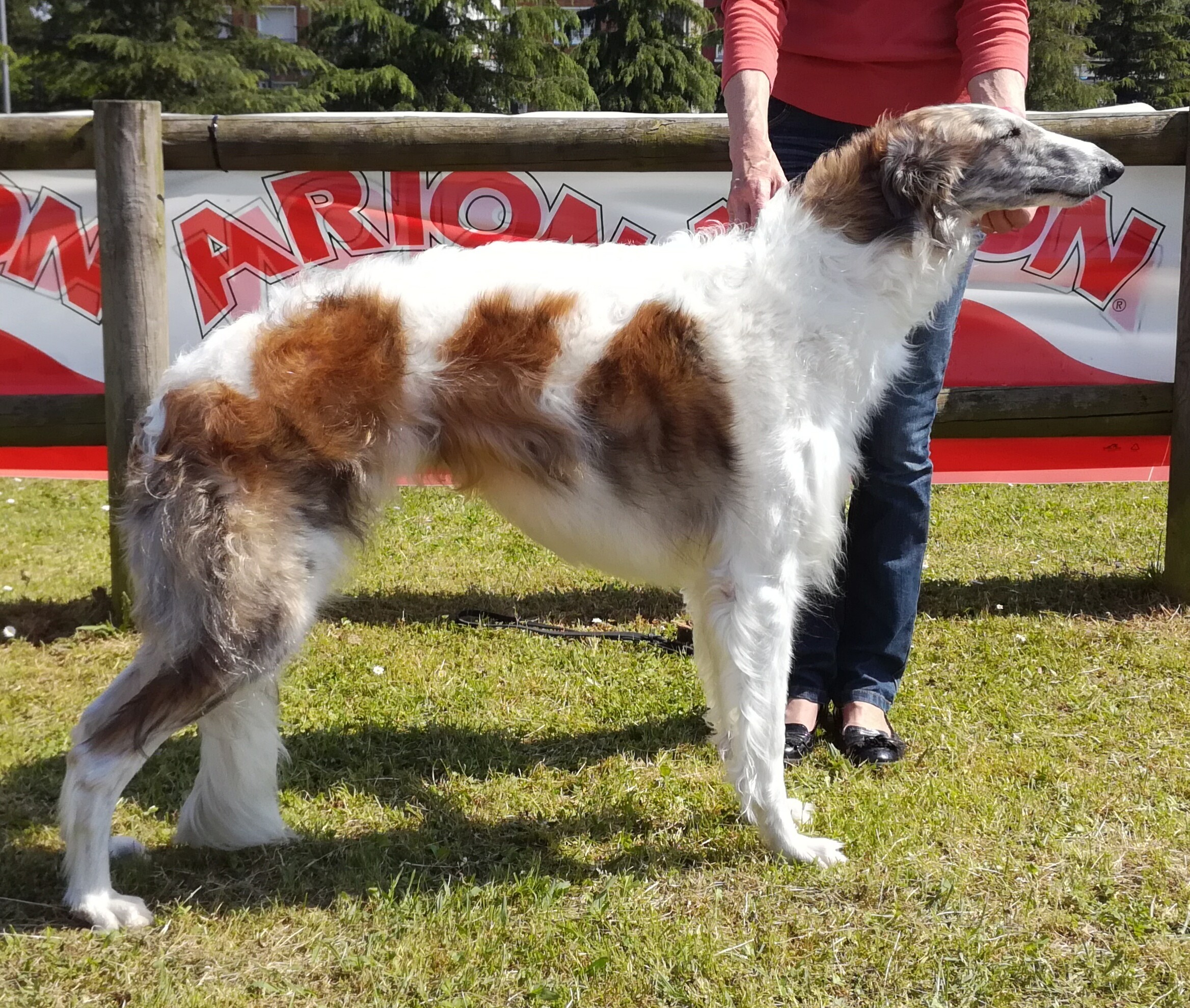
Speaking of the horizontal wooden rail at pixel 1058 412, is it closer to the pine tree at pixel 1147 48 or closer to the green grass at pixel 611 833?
the green grass at pixel 611 833

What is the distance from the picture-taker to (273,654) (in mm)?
2635

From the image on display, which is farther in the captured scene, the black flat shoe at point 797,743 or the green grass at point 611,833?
the black flat shoe at point 797,743

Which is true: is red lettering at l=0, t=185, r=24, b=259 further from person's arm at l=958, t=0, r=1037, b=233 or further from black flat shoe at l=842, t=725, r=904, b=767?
black flat shoe at l=842, t=725, r=904, b=767

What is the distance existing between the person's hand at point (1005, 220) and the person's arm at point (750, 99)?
22.0 inches

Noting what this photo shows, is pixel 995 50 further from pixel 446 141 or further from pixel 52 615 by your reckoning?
pixel 52 615

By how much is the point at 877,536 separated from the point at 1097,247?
2.57m

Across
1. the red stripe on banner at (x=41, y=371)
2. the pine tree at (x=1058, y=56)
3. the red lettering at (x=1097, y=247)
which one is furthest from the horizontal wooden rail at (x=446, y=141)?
the pine tree at (x=1058, y=56)

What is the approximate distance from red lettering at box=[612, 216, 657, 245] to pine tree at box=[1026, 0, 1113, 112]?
18673 millimetres

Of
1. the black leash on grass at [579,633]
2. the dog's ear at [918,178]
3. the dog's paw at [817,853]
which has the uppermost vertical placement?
the dog's ear at [918,178]

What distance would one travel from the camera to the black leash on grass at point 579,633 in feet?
14.9

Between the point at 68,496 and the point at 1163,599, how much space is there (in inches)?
248

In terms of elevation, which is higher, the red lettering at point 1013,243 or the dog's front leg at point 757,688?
the red lettering at point 1013,243

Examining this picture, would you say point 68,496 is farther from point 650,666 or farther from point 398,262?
point 398,262

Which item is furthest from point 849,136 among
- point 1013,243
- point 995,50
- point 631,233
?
point 1013,243
